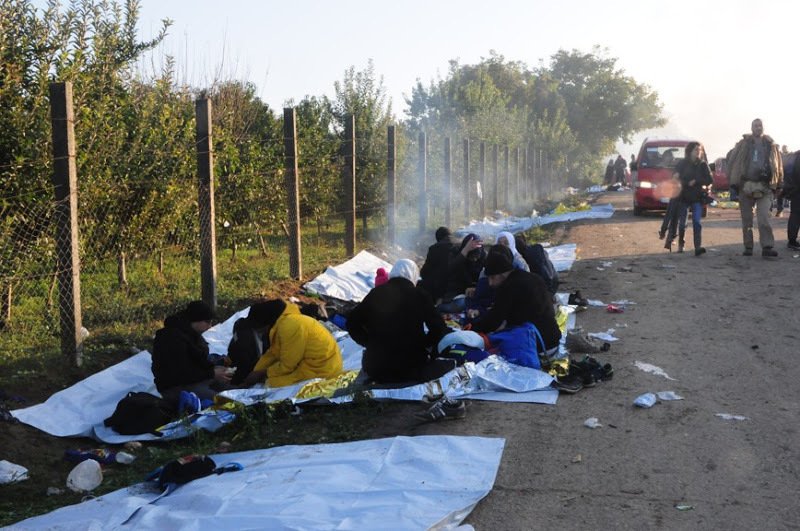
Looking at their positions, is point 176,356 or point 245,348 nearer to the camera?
point 176,356

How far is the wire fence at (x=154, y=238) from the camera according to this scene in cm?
817

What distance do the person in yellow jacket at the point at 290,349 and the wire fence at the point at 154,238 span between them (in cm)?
173

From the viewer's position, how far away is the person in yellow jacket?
720 cm

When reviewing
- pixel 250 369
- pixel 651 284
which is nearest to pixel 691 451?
pixel 250 369

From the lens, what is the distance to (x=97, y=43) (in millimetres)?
9859

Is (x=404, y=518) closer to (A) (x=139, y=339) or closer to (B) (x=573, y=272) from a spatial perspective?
(A) (x=139, y=339)

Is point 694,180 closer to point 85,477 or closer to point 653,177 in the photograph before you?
point 653,177

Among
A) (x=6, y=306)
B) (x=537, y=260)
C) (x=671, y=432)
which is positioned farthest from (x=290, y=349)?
(x=537, y=260)

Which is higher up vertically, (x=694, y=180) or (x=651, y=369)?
(x=694, y=180)

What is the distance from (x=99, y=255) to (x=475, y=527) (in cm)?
697

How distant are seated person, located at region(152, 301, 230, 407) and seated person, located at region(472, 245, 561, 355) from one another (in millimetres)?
2483

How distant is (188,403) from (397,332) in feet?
5.91

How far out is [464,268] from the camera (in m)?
10.8

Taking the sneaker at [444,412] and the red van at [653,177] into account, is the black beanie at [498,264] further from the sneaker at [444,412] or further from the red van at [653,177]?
the red van at [653,177]
